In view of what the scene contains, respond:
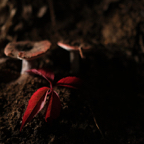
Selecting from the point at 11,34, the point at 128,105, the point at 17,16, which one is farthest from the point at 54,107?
the point at 17,16

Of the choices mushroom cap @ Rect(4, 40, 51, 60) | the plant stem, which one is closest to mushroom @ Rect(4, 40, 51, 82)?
mushroom cap @ Rect(4, 40, 51, 60)

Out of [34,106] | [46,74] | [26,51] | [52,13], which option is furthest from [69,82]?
[52,13]

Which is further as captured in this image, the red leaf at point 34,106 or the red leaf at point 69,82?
the red leaf at point 69,82

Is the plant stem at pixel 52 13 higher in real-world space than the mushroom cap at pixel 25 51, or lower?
higher

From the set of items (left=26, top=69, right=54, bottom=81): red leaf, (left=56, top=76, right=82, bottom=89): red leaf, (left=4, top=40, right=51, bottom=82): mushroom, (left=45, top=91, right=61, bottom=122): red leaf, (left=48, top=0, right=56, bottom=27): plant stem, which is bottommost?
(left=45, top=91, right=61, bottom=122): red leaf

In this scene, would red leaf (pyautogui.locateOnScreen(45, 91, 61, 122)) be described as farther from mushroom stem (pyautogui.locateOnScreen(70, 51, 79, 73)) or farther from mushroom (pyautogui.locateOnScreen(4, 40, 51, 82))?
mushroom stem (pyautogui.locateOnScreen(70, 51, 79, 73))

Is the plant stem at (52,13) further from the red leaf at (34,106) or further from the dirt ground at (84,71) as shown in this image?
the red leaf at (34,106)

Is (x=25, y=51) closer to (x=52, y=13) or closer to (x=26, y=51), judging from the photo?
(x=26, y=51)

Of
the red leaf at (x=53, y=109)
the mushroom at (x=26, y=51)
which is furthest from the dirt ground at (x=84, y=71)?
the mushroom at (x=26, y=51)

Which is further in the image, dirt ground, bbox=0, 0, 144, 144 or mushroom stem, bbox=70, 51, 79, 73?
mushroom stem, bbox=70, 51, 79, 73
